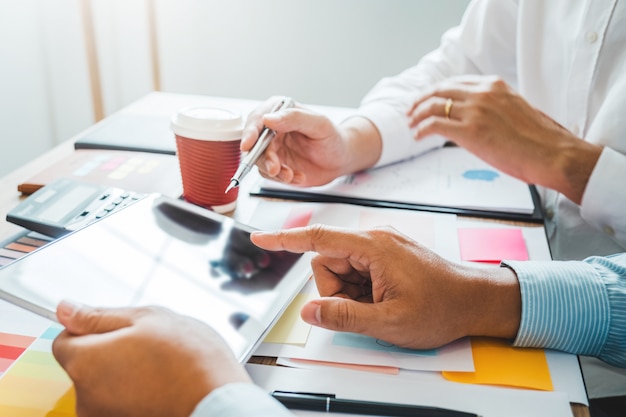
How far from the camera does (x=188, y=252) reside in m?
0.67

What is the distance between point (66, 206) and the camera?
0.79m

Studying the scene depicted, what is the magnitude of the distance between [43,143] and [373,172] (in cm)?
176

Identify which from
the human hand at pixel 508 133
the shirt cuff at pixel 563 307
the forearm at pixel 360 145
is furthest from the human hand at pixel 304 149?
the shirt cuff at pixel 563 307

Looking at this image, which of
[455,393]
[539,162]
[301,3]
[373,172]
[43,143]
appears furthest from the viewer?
[43,143]

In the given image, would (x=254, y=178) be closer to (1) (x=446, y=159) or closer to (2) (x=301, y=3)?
(1) (x=446, y=159)

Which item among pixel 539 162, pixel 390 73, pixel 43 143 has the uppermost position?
pixel 539 162

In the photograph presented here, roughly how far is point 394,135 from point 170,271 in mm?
532

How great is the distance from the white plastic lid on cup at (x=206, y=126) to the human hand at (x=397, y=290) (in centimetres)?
21

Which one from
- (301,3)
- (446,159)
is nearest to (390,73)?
(301,3)

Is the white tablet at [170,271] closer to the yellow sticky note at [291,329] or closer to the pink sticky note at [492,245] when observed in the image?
the yellow sticky note at [291,329]

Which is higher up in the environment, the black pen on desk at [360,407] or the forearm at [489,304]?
the forearm at [489,304]

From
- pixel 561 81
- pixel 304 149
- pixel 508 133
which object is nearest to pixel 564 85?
pixel 561 81

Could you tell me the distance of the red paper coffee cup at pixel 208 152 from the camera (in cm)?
82

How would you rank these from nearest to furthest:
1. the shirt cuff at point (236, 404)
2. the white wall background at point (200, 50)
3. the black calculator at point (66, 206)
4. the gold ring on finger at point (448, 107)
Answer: the shirt cuff at point (236, 404), the black calculator at point (66, 206), the gold ring on finger at point (448, 107), the white wall background at point (200, 50)
